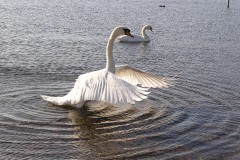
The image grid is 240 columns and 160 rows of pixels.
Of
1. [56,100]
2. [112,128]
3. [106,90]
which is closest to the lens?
[106,90]

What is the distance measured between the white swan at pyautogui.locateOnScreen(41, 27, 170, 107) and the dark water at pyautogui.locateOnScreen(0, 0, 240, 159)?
596 millimetres

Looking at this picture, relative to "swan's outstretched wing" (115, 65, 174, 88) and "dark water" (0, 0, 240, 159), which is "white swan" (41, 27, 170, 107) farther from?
"dark water" (0, 0, 240, 159)

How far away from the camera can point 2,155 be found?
28.1 feet

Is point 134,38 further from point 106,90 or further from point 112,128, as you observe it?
point 106,90

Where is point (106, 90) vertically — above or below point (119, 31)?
below

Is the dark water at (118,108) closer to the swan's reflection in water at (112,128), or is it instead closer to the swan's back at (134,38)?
the swan's reflection in water at (112,128)

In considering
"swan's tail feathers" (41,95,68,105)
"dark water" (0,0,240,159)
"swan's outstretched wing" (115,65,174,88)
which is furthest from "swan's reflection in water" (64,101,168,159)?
"swan's outstretched wing" (115,65,174,88)

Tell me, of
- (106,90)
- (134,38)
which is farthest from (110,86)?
(134,38)

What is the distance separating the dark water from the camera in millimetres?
9281

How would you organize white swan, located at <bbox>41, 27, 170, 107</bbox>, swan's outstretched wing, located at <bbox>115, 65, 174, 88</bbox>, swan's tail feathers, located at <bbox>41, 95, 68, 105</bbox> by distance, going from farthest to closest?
swan's outstretched wing, located at <bbox>115, 65, 174, 88</bbox> → swan's tail feathers, located at <bbox>41, 95, 68, 105</bbox> → white swan, located at <bbox>41, 27, 170, 107</bbox>

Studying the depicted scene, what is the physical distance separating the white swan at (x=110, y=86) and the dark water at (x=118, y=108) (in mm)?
596

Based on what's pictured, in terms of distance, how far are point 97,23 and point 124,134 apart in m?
24.1

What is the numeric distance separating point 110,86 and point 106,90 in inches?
5.5

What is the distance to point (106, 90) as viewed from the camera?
941 centimetres
